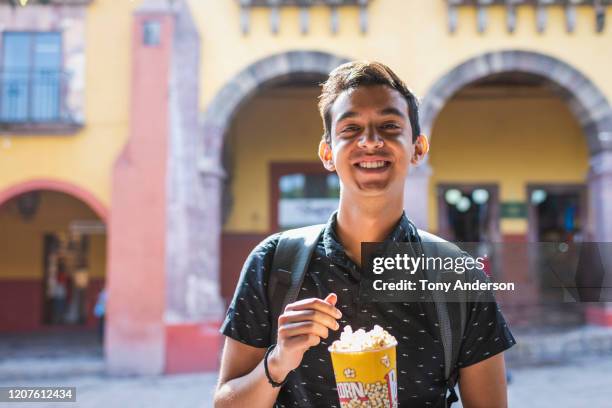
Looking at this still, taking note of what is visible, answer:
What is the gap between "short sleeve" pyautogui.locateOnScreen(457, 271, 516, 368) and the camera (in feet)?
4.48

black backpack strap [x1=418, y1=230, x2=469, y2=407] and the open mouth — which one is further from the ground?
the open mouth

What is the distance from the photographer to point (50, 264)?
12672mm

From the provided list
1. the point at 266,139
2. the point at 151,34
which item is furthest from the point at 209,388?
the point at 151,34

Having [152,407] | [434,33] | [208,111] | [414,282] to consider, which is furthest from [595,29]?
[414,282]

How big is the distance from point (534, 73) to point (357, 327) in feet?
29.1

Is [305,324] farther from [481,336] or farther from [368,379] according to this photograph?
[481,336]

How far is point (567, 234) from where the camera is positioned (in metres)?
11.7

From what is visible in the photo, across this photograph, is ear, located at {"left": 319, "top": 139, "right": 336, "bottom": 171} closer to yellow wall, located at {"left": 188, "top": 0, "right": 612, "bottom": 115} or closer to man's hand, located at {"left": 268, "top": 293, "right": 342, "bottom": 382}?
man's hand, located at {"left": 268, "top": 293, "right": 342, "bottom": 382}

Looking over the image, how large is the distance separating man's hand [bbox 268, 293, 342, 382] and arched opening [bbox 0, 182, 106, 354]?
11.7 meters

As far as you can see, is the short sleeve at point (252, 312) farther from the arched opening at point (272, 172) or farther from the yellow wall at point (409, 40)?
the arched opening at point (272, 172)

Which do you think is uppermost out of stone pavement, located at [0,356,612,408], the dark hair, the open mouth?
the dark hair

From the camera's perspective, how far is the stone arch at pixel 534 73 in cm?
909

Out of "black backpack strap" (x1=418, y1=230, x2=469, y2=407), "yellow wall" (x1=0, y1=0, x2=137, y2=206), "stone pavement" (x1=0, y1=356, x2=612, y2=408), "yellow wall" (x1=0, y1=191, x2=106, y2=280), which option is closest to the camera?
"black backpack strap" (x1=418, y1=230, x2=469, y2=407)

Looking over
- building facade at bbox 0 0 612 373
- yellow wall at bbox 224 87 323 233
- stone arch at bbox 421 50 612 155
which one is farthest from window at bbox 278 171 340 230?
stone arch at bbox 421 50 612 155
